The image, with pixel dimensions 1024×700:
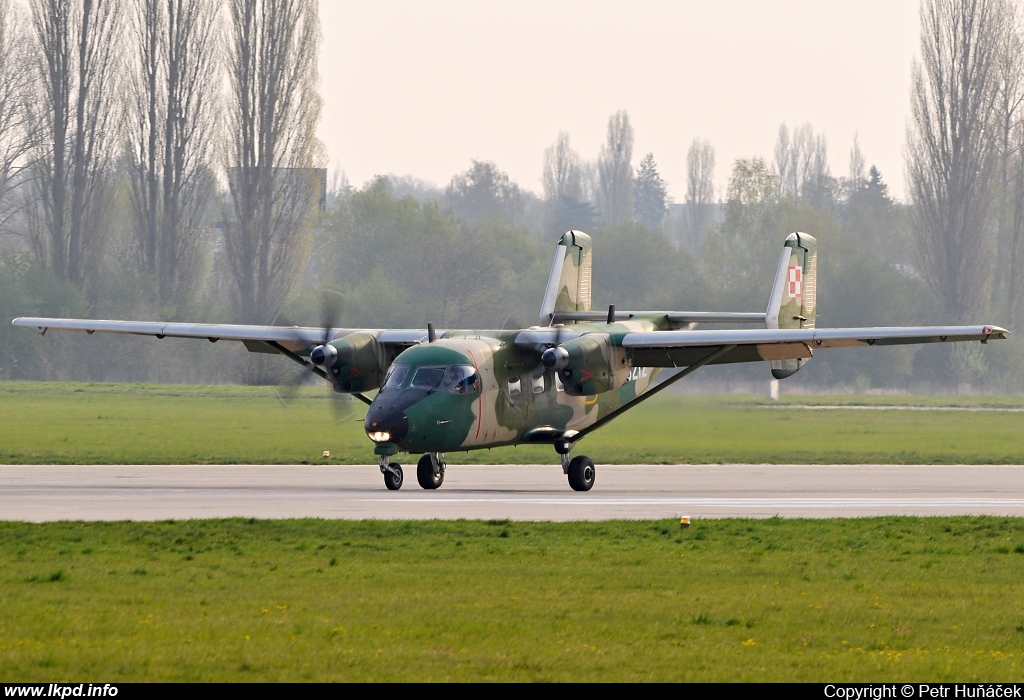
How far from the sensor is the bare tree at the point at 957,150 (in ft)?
269

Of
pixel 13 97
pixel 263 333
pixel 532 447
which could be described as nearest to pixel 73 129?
pixel 13 97

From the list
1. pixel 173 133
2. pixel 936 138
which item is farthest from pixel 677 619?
pixel 936 138

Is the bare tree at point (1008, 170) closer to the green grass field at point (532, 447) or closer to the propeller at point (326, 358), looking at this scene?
the green grass field at point (532, 447)

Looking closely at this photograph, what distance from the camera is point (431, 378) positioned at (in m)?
25.7

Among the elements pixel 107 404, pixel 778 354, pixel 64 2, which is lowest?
pixel 107 404

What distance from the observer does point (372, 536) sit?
18.8 m

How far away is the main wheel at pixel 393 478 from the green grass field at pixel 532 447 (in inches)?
162

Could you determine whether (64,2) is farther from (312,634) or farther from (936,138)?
(312,634)

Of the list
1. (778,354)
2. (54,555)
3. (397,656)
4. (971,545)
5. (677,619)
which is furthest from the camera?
(778,354)

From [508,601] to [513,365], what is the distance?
1394 centimetres

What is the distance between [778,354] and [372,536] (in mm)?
13175

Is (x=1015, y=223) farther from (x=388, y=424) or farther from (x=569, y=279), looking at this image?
(x=388, y=424)

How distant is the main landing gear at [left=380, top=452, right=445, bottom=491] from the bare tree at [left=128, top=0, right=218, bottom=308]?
5451 cm

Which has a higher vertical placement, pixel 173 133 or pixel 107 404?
pixel 173 133
